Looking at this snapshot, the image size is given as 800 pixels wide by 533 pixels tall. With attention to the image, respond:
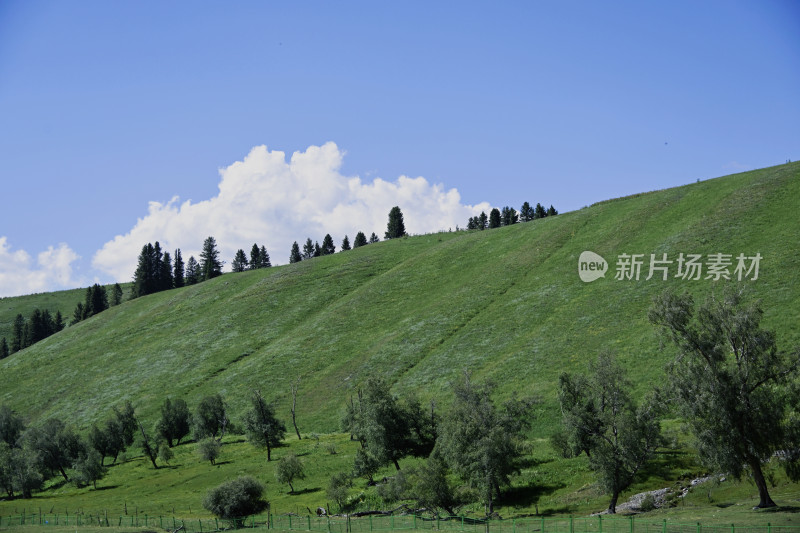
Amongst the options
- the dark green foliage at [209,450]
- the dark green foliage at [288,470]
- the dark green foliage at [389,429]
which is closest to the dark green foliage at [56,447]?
the dark green foliage at [209,450]

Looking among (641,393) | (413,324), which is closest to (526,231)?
(413,324)

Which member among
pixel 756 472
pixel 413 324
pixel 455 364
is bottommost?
pixel 756 472

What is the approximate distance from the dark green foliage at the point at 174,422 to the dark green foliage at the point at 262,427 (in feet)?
66.9

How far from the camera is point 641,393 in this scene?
223ft

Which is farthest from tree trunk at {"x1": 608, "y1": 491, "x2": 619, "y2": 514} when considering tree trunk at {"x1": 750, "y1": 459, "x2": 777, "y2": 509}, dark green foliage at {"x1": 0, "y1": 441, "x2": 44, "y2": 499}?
dark green foliage at {"x1": 0, "y1": 441, "x2": 44, "y2": 499}

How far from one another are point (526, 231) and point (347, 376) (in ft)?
236

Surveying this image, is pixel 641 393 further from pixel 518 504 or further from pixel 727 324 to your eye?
pixel 727 324

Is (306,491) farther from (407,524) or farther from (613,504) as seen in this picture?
(613,504)

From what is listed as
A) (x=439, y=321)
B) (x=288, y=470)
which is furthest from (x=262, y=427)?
(x=439, y=321)

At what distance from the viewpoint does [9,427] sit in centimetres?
10212

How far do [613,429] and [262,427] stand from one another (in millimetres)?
49202

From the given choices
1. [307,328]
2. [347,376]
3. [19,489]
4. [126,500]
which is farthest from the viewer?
[307,328]

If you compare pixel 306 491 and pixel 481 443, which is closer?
pixel 481 443

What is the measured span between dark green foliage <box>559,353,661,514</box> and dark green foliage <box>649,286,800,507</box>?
11.4 feet
